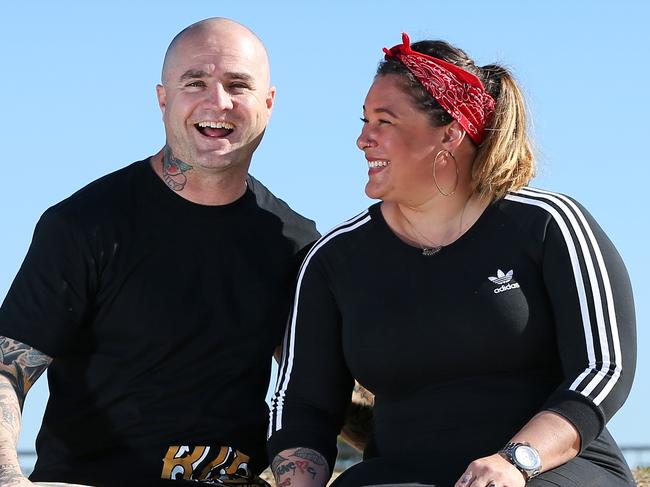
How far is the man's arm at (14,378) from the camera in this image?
4.91 m

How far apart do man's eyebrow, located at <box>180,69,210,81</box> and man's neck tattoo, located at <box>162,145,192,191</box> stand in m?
0.36

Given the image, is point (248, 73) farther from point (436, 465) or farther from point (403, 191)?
point (436, 465)

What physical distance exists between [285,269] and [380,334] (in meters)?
0.88

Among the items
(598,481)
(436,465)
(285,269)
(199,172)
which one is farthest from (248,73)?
Answer: (598,481)

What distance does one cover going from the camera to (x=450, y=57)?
523cm

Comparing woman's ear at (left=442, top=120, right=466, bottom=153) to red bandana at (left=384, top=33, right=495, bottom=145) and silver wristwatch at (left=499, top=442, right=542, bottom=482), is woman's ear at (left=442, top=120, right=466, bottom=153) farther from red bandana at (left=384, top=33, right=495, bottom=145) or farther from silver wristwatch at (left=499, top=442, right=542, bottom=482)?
silver wristwatch at (left=499, top=442, right=542, bottom=482)

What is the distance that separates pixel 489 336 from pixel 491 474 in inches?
25.2

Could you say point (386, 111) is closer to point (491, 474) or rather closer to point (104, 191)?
point (104, 191)

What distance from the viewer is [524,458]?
4312mm

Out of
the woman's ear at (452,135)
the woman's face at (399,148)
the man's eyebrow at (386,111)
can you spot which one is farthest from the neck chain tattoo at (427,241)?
the man's eyebrow at (386,111)

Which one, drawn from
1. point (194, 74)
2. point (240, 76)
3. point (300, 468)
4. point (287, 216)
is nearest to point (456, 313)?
point (300, 468)

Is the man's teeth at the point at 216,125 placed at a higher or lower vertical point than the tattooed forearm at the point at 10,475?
higher

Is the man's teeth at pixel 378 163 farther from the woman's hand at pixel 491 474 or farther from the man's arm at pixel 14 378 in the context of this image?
the man's arm at pixel 14 378

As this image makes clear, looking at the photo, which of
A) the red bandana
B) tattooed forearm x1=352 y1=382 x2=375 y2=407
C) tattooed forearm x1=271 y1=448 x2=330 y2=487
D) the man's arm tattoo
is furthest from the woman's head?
the man's arm tattoo
